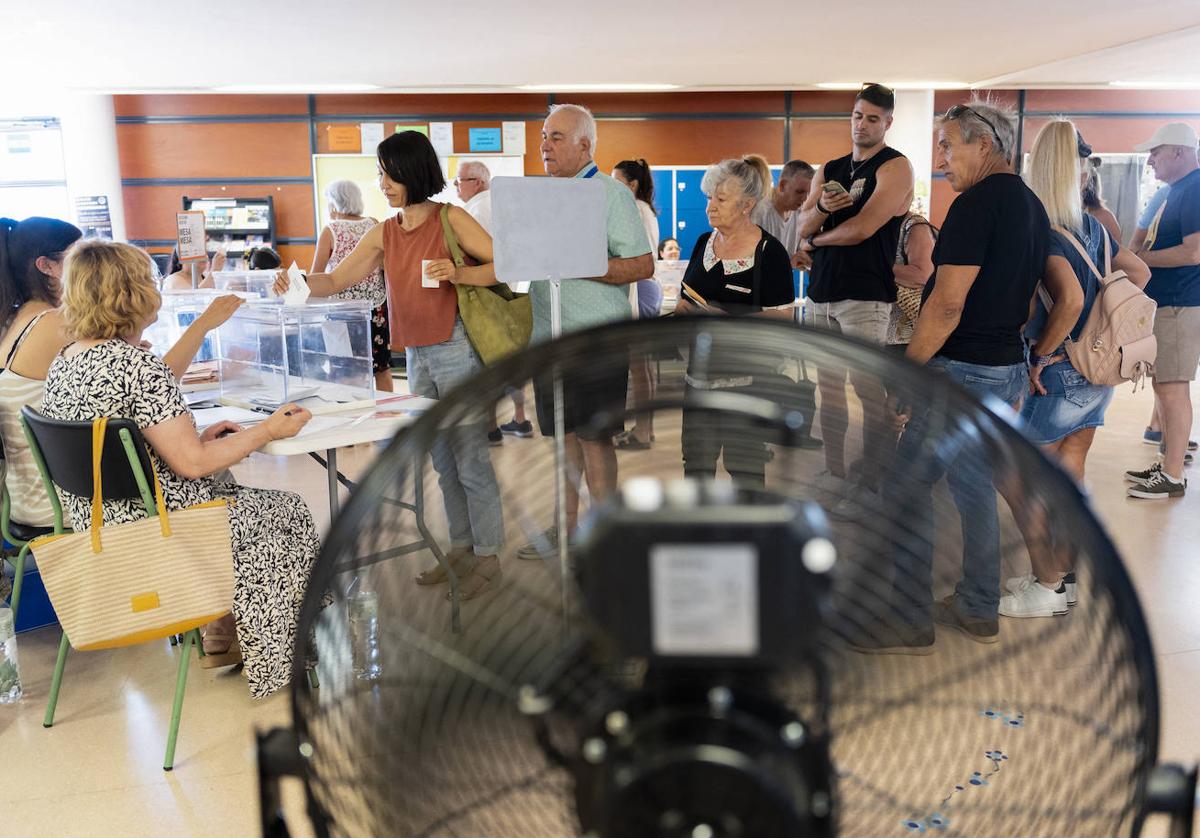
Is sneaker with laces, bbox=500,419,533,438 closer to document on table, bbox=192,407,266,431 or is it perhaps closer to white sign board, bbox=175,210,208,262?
document on table, bbox=192,407,266,431

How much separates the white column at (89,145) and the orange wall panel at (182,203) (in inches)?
14.3

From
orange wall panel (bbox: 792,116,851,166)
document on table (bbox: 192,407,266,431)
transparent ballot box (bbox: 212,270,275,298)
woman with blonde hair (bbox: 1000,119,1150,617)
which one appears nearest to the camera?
document on table (bbox: 192,407,266,431)

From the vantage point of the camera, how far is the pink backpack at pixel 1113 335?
9.71ft

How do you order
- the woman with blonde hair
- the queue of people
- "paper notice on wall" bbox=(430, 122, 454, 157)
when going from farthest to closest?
1. "paper notice on wall" bbox=(430, 122, 454, 157)
2. the woman with blonde hair
3. the queue of people

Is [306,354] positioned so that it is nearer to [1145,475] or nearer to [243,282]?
[243,282]

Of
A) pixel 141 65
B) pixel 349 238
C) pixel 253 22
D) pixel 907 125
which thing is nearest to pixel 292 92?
pixel 141 65

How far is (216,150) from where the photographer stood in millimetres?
10266

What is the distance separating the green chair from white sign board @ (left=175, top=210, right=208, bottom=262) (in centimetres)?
205

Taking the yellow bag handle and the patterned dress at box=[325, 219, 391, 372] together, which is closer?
the yellow bag handle

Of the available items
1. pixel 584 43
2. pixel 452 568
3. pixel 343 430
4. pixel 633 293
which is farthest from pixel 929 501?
pixel 584 43

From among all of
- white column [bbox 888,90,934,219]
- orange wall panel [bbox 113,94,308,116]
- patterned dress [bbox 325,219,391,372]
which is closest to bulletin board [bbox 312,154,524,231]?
orange wall panel [bbox 113,94,308,116]

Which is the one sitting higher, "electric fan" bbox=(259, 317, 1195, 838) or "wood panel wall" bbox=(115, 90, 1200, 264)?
"wood panel wall" bbox=(115, 90, 1200, 264)

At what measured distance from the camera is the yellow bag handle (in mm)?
2223

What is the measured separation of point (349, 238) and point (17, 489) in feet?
8.98
